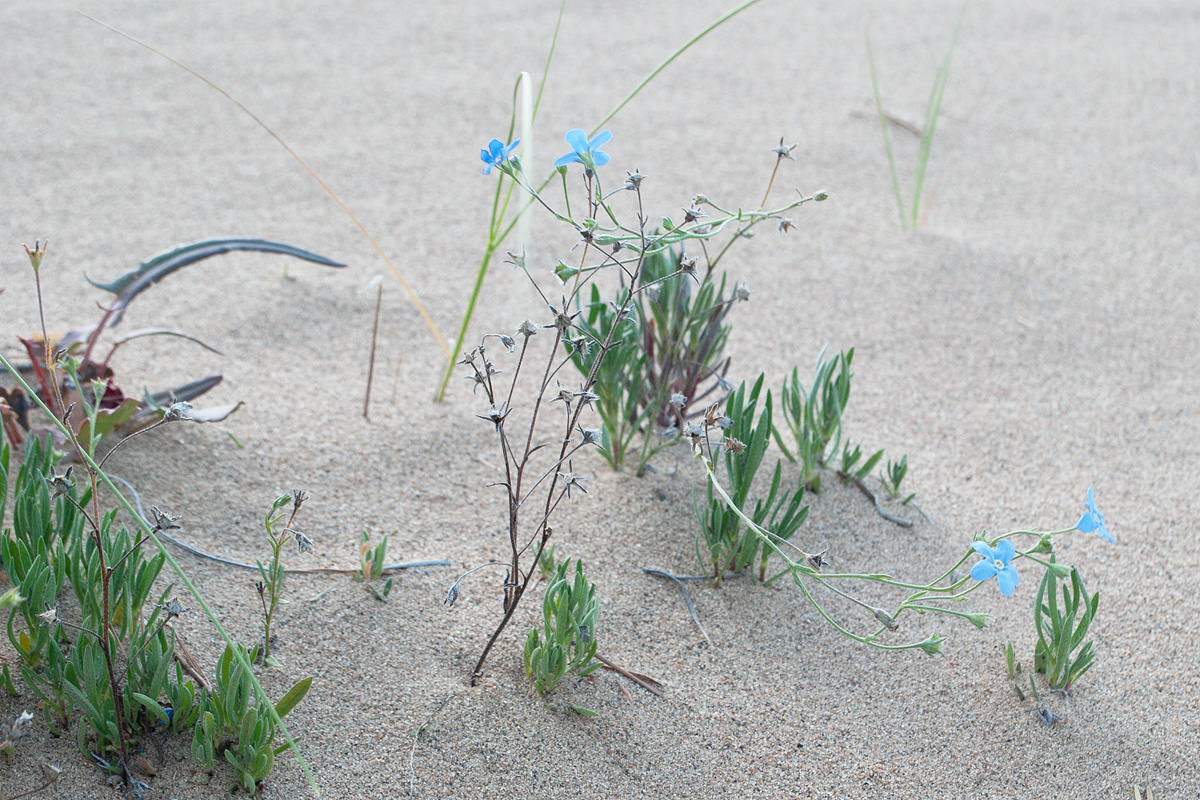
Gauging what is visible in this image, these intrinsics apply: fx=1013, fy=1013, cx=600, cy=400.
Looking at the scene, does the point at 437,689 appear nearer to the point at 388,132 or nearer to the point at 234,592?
the point at 234,592

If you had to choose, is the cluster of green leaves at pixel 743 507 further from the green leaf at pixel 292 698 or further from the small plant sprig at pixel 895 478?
Answer: the green leaf at pixel 292 698

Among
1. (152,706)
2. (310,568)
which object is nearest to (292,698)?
(152,706)

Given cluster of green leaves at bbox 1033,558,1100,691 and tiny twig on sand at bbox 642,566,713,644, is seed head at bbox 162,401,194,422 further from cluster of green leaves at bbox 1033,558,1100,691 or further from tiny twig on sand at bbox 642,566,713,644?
cluster of green leaves at bbox 1033,558,1100,691

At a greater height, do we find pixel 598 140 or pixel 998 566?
pixel 598 140

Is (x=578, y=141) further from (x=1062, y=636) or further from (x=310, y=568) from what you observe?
(x=1062, y=636)

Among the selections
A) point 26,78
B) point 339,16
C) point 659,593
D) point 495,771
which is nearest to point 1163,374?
point 659,593

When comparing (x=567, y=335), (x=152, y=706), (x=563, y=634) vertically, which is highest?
(x=567, y=335)

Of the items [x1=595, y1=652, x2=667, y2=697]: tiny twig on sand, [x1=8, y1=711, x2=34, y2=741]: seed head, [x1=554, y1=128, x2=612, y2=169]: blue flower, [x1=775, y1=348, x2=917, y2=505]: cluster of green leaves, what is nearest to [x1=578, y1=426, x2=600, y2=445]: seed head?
[x1=554, y1=128, x2=612, y2=169]: blue flower
